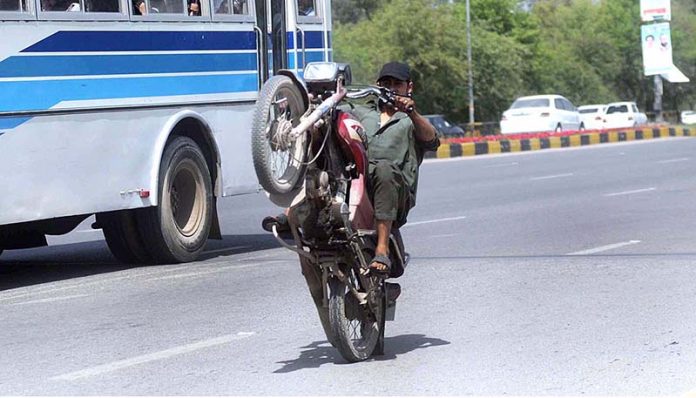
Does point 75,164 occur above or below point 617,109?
above

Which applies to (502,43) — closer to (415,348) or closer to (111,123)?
(111,123)

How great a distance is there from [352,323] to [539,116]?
3986cm

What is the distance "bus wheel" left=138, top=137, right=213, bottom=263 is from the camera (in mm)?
12398

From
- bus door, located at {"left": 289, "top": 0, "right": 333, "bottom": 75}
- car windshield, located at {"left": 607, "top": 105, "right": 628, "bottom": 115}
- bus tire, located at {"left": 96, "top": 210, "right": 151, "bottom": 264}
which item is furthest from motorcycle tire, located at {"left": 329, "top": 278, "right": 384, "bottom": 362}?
car windshield, located at {"left": 607, "top": 105, "right": 628, "bottom": 115}

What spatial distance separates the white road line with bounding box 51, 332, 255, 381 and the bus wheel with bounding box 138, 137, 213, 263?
4135 mm

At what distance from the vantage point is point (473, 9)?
220 feet

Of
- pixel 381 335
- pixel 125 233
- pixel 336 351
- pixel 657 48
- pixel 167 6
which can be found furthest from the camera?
pixel 657 48

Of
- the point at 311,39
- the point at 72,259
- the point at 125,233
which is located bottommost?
the point at 72,259

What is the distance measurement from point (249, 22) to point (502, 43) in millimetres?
47445

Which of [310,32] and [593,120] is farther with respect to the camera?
[593,120]

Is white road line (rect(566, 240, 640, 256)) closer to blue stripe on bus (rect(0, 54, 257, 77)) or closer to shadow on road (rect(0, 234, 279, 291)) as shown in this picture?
shadow on road (rect(0, 234, 279, 291))

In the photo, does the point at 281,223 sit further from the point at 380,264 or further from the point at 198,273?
the point at 198,273

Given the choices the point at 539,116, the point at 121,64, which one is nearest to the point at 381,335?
the point at 121,64

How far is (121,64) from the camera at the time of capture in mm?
11789
